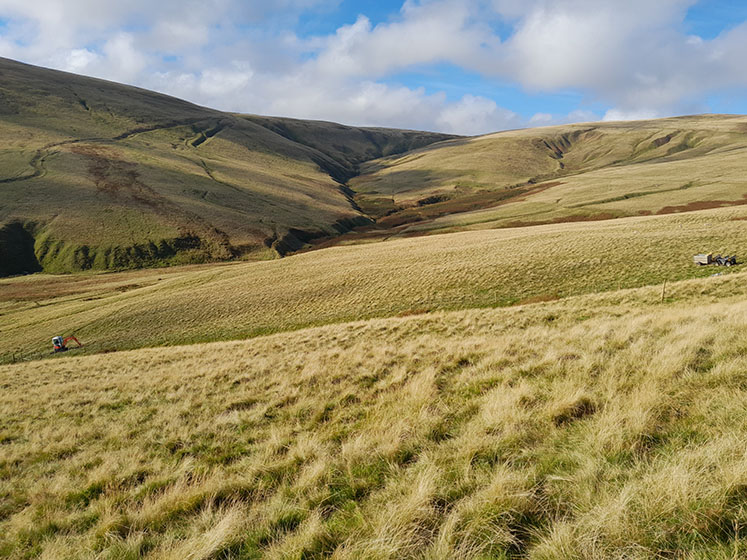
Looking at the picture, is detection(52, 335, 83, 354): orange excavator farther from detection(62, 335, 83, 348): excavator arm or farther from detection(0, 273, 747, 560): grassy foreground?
detection(0, 273, 747, 560): grassy foreground

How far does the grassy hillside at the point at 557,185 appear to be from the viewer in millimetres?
69500

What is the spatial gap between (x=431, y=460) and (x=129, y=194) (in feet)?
344

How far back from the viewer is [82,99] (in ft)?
534

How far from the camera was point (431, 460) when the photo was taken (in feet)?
14.7

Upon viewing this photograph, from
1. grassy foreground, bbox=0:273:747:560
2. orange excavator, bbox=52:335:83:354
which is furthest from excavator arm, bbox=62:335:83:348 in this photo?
grassy foreground, bbox=0:273:747:560

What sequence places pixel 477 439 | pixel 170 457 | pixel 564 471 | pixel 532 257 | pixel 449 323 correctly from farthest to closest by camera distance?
pixel 532 257
pixel 449 323
pixel 170 457
pixel 477 439
pixel 564 471

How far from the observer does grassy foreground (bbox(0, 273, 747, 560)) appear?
3049mm

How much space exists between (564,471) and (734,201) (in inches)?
3097

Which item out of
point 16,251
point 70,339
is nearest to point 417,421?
point 70,339

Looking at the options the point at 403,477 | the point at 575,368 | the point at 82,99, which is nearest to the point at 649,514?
the point at 403,477

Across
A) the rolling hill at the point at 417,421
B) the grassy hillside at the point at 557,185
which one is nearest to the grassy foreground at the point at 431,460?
the rolling hill at the point at 417,421

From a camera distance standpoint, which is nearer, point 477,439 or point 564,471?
point 564,471

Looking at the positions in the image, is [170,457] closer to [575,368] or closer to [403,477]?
[403,477]

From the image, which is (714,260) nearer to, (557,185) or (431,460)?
(431,460)
